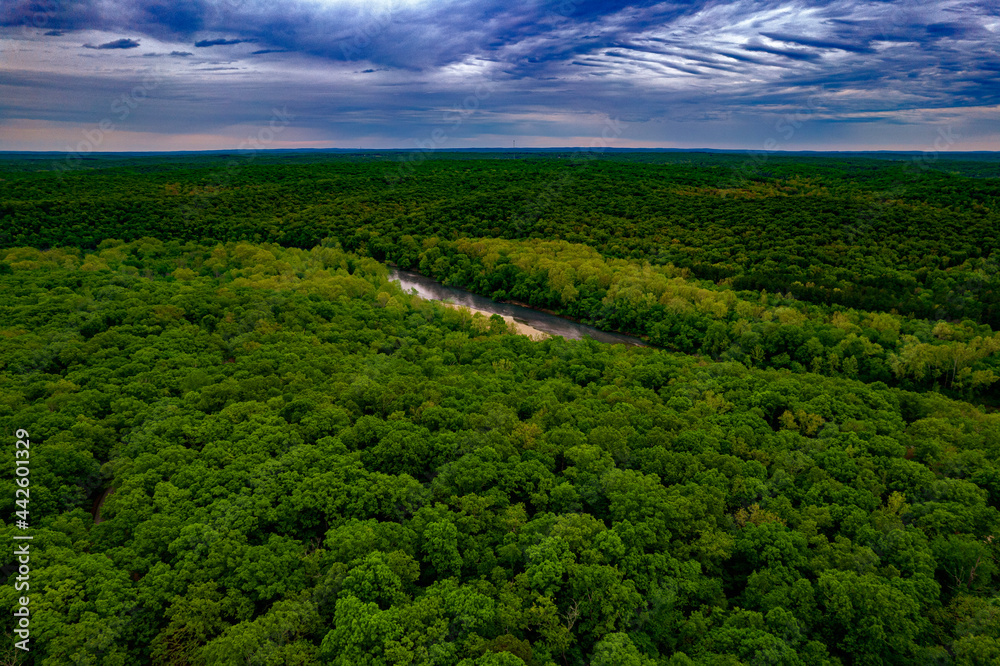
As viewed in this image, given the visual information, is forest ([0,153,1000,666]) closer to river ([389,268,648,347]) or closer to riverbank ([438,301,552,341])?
riverbank ([438,301,552,341])

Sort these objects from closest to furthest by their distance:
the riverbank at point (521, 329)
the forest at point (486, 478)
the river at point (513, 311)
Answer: the forest at point (486, 478), the riverbank at point (521, 329), the river at point (513, 311)

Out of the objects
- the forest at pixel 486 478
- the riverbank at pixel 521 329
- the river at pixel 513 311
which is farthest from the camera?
the river at pixel 513 311

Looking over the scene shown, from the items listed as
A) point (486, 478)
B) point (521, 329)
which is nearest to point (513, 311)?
point (521, 329)

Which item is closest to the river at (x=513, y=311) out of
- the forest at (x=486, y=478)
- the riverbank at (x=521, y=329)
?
the riverbank at (x=521, y=329)

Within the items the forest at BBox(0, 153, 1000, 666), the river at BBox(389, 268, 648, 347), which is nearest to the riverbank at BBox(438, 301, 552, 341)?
the river at BBox(389, 268, 648, 347)

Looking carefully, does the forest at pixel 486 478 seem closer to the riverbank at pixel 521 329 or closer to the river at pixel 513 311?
the riverbank at pixel 521 329

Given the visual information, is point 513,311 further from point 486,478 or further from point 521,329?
point 486,478

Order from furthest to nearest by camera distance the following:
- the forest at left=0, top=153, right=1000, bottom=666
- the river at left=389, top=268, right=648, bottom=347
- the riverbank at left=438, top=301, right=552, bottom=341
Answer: the river at left=389, top=268, right=648, bottom=347 → the riverbank at left=438, top=301, right=552, bottom=341 → the forest at left=0, top=153, right=1000, bottom=666
